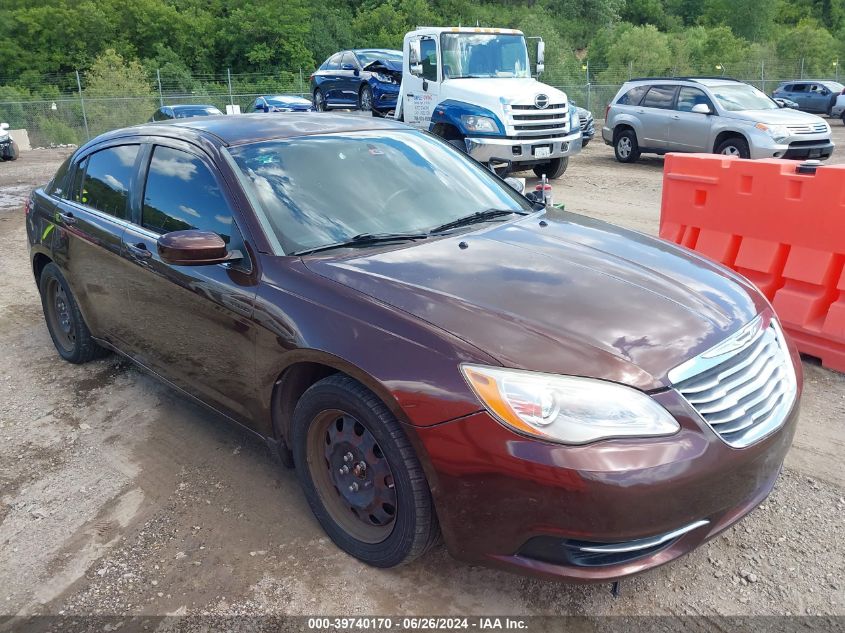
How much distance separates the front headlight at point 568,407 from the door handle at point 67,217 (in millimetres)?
3292

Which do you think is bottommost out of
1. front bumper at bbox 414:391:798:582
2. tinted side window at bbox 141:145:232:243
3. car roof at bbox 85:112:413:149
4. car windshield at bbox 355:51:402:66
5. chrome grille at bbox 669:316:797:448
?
front bumper at bbox 414:391:798:582

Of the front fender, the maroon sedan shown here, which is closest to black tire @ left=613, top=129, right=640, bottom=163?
the front fender

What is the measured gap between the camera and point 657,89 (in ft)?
51.2

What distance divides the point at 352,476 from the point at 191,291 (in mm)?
1237

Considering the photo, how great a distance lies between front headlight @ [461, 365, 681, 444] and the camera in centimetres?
229

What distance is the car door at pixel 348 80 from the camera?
1850 centimetres

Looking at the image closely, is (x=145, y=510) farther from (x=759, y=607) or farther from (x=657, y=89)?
(x=657, y=89)

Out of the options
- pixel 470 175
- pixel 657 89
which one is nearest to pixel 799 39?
pixel 657 89

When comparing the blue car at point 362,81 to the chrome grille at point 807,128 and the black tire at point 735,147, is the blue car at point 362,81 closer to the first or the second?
the black tire at point 735,147

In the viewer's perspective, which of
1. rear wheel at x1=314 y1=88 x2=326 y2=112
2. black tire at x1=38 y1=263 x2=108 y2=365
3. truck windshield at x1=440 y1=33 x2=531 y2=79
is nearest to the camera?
black tire at x1=38 y1=263 x2=108 y2=365

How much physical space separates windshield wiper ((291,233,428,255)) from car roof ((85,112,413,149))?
0.79 m

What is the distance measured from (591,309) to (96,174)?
10.8ft

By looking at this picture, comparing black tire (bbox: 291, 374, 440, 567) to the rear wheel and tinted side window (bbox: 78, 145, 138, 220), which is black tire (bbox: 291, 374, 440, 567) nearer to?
tinted side window (bbox: 78, 145, 138, 220)

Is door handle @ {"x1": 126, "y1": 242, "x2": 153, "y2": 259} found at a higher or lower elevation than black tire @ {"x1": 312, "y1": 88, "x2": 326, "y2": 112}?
higher
